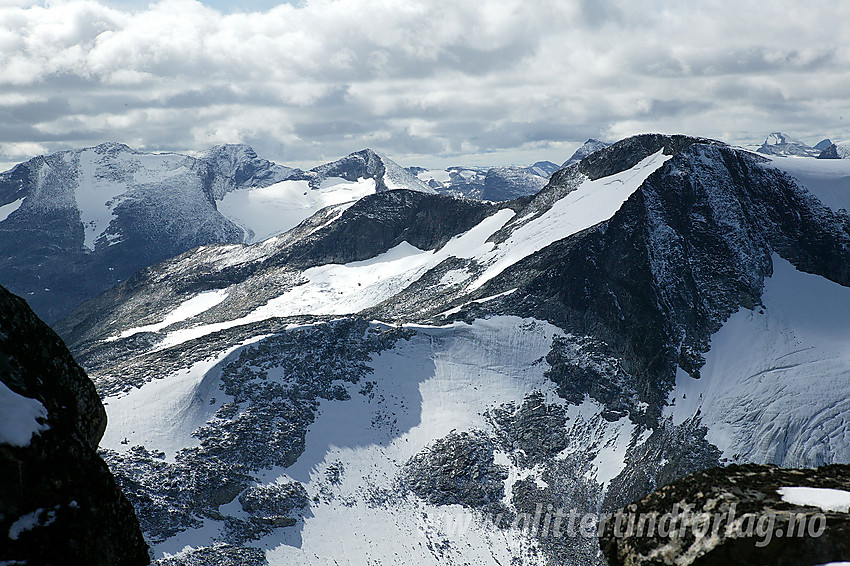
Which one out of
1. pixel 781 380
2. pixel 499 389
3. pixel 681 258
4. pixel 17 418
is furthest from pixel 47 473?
pixel 681 258

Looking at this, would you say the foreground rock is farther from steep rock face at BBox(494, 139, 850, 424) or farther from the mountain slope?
steep rock face at BBox(494, 139, 850, 424)

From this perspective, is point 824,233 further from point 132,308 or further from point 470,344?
point 132,308

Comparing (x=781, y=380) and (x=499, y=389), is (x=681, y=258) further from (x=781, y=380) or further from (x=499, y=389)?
(x=499, y=389)

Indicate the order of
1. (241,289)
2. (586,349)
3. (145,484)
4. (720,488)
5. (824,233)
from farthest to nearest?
(241,289)
(824,233)
(586,349)
(145,484)
(720,488)

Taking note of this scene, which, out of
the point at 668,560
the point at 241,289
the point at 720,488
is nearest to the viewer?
the point at 668,560

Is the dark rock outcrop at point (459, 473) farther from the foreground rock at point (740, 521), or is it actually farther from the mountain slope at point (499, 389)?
the foreground rock at point (740, 521)

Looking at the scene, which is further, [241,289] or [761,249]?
[241,289]

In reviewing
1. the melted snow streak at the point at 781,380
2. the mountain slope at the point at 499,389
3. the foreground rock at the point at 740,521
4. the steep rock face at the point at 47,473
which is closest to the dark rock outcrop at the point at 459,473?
the mountain slope at the point at 499,389

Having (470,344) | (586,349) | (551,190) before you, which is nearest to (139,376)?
(470,344)
